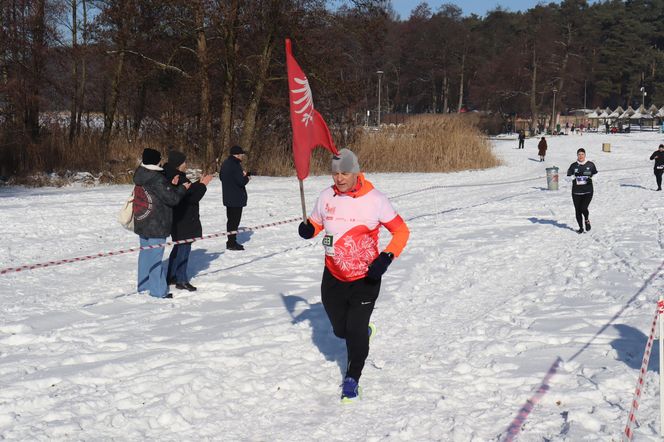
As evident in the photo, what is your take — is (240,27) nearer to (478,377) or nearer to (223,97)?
(223,97)

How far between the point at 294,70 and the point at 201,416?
8.60 feet

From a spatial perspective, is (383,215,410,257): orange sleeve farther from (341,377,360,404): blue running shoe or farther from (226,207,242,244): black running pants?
(226,207,242,244): black running pants

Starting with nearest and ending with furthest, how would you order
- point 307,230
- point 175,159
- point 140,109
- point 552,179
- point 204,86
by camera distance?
point 307,230 < point 175,159 < point 552,179 < point 204,86 < point 140,109

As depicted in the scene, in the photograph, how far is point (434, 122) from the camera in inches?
1257

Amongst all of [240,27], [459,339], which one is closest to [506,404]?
[459,339]

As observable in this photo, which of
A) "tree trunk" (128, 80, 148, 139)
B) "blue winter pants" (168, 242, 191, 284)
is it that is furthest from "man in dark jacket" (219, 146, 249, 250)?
"tree trunk" (128, 80, 148, 139)

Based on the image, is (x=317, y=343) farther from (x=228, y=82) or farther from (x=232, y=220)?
(x=228, y=82)

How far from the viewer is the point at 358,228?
5039mm

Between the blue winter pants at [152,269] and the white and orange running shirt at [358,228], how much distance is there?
3.25 metres

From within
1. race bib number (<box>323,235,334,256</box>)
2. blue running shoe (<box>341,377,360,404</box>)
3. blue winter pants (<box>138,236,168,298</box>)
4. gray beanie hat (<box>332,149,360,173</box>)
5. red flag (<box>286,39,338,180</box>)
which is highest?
red flag (<box>286,39,338,180</box>)

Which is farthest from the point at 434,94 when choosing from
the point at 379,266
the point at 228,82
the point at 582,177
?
the point at 379,266

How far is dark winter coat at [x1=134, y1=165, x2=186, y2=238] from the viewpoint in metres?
7.50

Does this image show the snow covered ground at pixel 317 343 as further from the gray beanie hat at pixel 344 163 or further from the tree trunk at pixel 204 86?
the tree trunk at pixel 204 86

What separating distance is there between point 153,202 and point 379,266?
3564 millimetres
